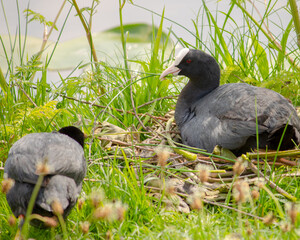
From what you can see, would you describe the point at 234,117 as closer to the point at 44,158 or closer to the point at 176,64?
the point at 176,64

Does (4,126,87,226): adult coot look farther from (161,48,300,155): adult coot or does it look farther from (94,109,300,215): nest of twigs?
(161,48,300,155): adult coot

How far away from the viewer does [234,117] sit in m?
2.83

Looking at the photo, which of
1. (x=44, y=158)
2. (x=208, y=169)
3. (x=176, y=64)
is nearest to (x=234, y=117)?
(x=208, y=169)

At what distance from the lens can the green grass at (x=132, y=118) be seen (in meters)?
2.26

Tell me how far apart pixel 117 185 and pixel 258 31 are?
6.53 feet

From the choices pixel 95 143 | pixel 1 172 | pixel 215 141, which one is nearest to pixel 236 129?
pixel 215 141

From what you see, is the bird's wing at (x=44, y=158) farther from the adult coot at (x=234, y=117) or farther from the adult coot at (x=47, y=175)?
the adult coot at (x=234, y=117)

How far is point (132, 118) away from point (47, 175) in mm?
1638

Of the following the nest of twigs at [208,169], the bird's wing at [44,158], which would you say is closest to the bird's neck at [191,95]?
the nest of twigs at [208,169]

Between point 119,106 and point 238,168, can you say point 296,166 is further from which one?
point 119,106

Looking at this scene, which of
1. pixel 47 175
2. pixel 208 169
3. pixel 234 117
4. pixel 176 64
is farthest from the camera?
pixel 176 64

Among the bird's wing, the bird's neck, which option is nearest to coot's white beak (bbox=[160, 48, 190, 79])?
the bird's neck

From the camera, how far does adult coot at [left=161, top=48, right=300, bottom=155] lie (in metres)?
2.77

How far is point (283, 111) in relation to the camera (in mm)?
2854
